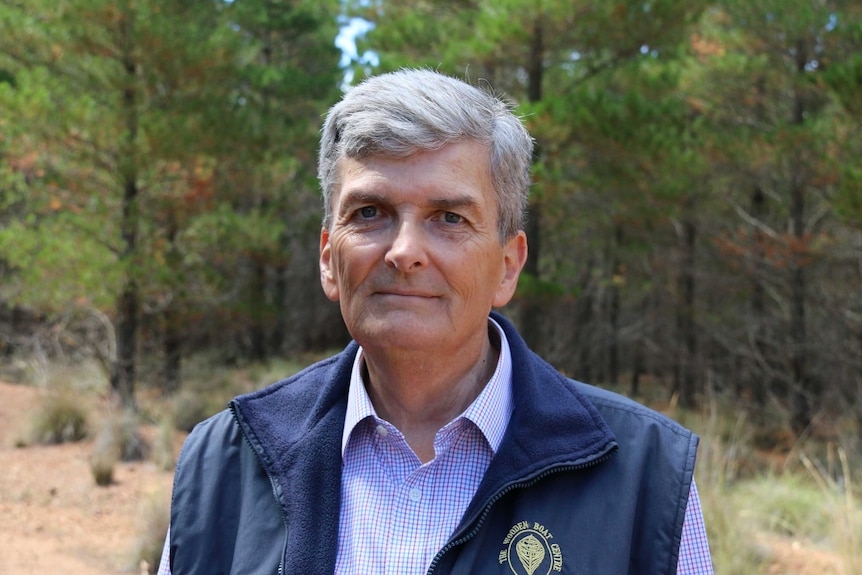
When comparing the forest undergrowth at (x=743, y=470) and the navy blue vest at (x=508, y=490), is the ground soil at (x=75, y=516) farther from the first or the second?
the navy blue vest at (x=508, y=490)

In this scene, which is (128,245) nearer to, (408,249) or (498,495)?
(408,249)

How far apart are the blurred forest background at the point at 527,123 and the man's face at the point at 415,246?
513 cm

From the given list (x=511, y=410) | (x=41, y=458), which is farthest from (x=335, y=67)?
(x=511, y=410)

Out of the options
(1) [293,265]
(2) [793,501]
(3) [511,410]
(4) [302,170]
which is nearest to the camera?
(3) [511,410]

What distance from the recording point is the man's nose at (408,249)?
1755 mm

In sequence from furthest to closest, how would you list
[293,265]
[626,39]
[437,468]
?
[293,265] < [626,39] < [437,468]

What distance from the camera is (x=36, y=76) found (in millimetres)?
9172

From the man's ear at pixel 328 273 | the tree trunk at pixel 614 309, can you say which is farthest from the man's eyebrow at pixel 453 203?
the tree trunk at pixel 614 309

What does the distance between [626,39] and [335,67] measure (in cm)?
1045

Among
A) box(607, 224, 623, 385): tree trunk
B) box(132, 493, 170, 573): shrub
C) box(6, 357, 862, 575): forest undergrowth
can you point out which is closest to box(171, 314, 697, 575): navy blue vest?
box(6, 357, 862, 575): forest undergrowth

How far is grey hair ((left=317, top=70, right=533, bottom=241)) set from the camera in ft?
5.77

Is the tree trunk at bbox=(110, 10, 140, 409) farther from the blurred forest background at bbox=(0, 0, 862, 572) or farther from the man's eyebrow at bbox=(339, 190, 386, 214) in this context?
the man's eyebrow at bbox=(339, 190, 386, 214)

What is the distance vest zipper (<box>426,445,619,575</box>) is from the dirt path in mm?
4693

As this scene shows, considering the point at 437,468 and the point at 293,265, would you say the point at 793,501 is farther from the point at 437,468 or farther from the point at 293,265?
the point at 293,265
